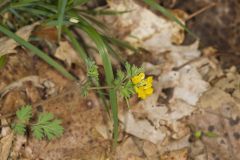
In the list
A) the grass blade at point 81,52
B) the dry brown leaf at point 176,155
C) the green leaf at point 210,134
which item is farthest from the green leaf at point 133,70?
the green leaf at point 210,134

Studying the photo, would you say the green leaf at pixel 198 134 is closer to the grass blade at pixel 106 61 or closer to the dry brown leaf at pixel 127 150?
the dry brown leaf at pixel 127 150

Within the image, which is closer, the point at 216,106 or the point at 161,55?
the point at 216,106

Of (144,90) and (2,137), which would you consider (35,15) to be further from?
(144,90)

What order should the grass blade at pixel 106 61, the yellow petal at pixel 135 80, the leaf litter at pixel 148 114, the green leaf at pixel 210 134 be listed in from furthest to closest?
the green leaf at pixel 210 134 → the leaf litter at pixel 148 114 → the grass blade at pixel 106 61 → the yellow petal at pixel 135 80

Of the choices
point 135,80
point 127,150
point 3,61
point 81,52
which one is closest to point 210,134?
point 127,150

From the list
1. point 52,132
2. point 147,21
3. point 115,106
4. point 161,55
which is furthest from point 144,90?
point 147,21

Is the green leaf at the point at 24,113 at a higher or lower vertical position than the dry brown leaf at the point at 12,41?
lower

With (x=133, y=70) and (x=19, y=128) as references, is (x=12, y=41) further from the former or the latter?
(x=133, y=70)
